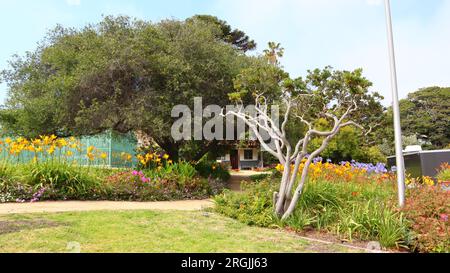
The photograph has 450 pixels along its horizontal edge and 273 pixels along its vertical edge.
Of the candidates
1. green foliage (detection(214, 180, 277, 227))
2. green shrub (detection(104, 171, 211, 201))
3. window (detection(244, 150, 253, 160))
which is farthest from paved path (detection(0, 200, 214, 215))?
window (detection(244, 150, 253, 160))

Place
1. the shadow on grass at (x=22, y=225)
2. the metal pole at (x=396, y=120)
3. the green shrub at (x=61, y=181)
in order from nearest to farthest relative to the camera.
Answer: the shadow on grass at (x=22, y=225)
the metal pole at (x=396, y=120)
the green shrub at (x=61, y=181)

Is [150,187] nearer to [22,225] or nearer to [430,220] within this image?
[22,225]

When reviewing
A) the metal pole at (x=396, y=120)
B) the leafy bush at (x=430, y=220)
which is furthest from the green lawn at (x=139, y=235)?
the metal pole at (x=396, y=120)

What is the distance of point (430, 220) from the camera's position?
5133 mm

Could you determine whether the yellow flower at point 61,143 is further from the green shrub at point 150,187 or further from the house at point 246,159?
the house at point 246,159

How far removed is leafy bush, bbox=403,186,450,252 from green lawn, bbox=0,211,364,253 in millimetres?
1105

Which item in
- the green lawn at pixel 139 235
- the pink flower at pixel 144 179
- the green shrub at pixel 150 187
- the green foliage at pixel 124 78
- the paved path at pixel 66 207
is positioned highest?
the green foliage at pixel 124 78

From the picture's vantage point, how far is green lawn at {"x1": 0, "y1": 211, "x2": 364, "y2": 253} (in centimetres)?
421

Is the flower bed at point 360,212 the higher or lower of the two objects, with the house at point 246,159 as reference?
lower

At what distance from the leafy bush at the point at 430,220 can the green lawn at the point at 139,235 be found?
110cm

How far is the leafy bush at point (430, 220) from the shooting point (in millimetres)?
4723
